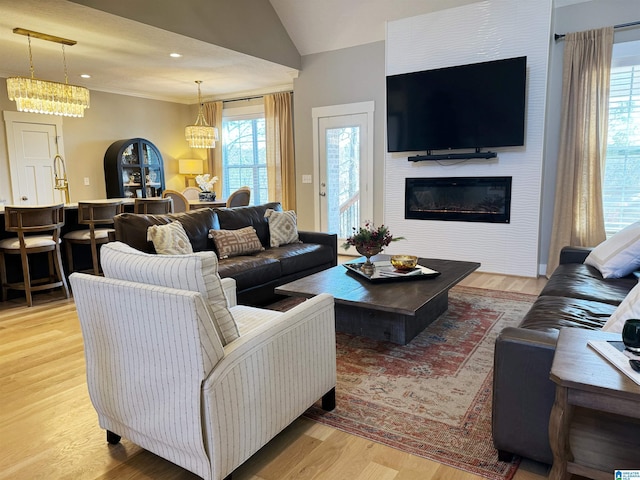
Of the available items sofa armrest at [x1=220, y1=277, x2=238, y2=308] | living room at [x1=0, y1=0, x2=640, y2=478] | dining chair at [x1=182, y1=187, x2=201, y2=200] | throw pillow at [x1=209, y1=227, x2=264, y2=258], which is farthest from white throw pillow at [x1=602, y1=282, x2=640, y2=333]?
dining chair at [x1=182, y1=187, x2=201, y2=200]

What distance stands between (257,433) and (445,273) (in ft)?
6.98

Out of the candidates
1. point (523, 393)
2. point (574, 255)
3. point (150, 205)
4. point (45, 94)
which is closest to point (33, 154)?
point (45, 94)

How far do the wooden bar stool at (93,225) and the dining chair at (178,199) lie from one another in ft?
4.36

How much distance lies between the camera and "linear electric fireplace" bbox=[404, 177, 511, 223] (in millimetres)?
4996

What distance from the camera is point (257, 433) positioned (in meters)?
1.72

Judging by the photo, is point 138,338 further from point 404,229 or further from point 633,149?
point 633,149

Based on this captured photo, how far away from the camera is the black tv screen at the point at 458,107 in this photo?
4.68 meters

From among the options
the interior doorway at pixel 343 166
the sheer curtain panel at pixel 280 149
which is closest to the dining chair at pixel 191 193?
the sheer curtain panel at pixel 280 149

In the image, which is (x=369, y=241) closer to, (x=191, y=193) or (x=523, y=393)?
(x=523, y=393)

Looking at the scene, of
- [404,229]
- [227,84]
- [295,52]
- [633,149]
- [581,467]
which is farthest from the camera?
[227,84]

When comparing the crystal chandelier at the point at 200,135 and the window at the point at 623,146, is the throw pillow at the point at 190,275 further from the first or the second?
the crystal chandelier at the point at 200,135

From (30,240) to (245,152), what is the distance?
4222 millimetres

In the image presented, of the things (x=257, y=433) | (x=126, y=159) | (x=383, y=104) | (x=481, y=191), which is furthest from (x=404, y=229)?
(x=126, y=159)

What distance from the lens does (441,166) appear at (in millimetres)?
5297
